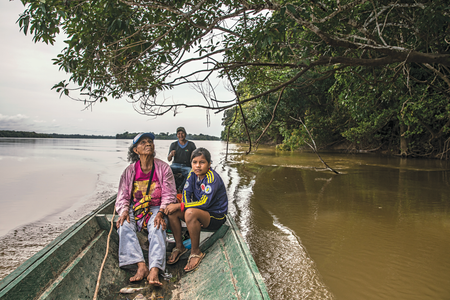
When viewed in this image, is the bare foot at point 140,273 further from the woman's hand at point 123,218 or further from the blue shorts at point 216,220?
the blue shorts at point 216,220

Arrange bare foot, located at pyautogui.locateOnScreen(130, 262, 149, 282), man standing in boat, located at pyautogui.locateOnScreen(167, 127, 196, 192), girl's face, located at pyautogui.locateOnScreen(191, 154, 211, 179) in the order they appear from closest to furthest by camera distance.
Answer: bare foot, located at pyautogui.locateOnScreen(130, 262, 149, 282)
girl's face, located at pyautogui.locateOnScreen(191, 154, 211, 179)
man standing in boat, located at pyautogui.locateOnScreen(167, 127, 196, 192)

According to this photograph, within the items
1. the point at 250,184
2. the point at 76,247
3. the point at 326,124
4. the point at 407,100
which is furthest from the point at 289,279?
the point at 326,124

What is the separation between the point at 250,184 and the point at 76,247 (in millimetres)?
6754

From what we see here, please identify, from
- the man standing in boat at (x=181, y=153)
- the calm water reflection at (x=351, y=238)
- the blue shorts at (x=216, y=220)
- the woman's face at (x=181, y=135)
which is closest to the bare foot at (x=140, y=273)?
the blue shorts at (x=216, y=220)

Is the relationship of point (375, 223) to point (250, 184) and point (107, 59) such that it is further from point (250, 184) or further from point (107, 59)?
point (107, 59)

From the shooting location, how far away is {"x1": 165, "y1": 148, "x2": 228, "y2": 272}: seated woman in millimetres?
2672

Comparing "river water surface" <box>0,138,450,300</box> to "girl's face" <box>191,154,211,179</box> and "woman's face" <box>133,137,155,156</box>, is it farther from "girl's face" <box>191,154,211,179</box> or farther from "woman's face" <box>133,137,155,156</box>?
"woman's face" <box>133,137,155,156</box>

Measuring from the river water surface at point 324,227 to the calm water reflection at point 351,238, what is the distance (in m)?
0.01

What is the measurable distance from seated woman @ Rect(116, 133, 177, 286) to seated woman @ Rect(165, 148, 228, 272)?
141mm

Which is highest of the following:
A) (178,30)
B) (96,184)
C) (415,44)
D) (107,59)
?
(415,44)

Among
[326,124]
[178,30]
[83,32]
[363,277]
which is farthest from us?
[326,124]

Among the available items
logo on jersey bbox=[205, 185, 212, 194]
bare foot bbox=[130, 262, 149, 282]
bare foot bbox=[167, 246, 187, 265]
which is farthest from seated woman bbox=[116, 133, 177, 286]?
logo on jersey bbox=[205, 185, 212, 194]

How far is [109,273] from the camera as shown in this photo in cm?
248

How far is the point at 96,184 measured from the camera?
9.54 m
